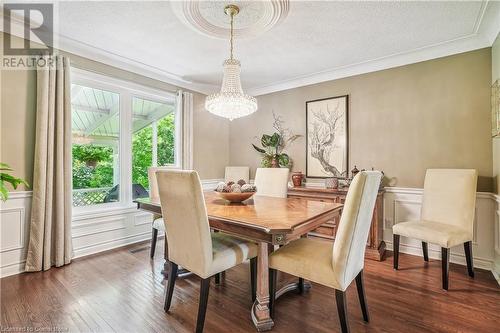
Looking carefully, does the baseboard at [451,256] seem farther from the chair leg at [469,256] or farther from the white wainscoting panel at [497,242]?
the chair leg at [469,256]

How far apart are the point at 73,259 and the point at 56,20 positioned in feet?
8.43

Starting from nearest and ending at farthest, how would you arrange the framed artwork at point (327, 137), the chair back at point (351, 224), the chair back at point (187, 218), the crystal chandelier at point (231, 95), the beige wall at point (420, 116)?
the chair back at point (351, 224), the chair back at point (187, 218), the crystal chandelier at point (231, 95), the beige wall at point (420, 116), the framed artwork at point (327, 137)

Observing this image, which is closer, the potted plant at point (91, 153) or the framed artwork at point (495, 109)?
the framed artwork at point (495, 109)

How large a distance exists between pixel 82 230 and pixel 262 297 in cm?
252

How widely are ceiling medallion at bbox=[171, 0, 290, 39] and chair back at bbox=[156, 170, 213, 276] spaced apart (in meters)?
1.49

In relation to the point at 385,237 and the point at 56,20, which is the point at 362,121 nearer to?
the point at 385,237

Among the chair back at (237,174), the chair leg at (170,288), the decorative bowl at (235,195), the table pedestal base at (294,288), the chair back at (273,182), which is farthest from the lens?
the chair back at (237,174)

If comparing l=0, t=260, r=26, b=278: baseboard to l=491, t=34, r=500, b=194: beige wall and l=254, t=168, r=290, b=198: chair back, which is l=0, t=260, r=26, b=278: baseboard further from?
l=491, t=34, r=500, b=194: beige wall

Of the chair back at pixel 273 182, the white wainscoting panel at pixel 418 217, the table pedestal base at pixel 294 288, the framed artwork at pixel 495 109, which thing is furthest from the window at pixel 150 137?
the framed artwork at pixel 495 109

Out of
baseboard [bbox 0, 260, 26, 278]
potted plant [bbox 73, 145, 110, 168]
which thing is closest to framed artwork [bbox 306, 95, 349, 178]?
potted plant [bbox 73, 145, 110, 168]

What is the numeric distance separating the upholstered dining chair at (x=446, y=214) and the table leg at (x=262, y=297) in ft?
5.52

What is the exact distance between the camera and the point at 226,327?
5.79ft

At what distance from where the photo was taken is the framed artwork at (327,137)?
3689 millimetres

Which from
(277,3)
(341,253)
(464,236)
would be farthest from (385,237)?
(277,3)
